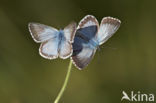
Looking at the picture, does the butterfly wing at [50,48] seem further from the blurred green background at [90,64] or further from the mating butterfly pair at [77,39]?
the blurred green background at [90,64]

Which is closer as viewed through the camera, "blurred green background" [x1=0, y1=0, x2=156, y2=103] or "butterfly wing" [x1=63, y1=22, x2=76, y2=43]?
"butterfly wing" [x1=63, y1=22, x2=76, y2=43]

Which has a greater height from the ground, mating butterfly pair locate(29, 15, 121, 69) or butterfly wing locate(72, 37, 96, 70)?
mating butterfly pair locate(29, 15, 121, 69)

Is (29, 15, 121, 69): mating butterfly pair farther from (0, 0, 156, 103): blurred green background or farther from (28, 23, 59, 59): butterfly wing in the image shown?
(0, 0, 156, 103): blurred green background

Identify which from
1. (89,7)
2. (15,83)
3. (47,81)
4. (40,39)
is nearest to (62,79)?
(47,81)

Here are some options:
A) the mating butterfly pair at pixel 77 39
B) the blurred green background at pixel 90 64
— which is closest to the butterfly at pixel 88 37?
the mating butterfly pair at pixel 77 39

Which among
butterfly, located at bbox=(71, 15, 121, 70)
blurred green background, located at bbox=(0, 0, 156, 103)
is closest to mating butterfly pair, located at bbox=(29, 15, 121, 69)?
butterfly, located at bbox=(71, 15, 121, 70)

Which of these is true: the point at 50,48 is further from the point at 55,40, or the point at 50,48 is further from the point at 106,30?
the point at 106,30
